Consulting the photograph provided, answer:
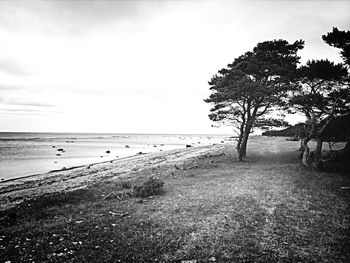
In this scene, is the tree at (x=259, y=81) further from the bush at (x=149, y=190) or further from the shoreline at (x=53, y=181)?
the bush at (x=149, y=190)

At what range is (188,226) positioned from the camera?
304 inches

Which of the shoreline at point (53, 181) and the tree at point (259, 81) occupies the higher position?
the tree at point (259, 81)

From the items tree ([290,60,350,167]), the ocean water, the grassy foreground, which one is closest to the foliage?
tree ([290,60,350,167])

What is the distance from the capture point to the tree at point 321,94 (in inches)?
595

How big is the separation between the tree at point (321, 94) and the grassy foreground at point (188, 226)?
6.12m

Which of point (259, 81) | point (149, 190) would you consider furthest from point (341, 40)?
point (149, 190)

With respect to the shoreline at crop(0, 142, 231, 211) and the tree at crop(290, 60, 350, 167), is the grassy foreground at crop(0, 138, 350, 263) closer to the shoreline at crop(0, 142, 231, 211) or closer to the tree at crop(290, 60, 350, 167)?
the shoreline at crop(0, 142, 231, 211)

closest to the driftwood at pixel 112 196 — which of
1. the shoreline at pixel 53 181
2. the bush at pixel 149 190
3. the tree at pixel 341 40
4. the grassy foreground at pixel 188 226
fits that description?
the grassy foreground at pixel 188 226

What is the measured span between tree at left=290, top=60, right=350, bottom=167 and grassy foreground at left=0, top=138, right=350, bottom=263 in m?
6.12

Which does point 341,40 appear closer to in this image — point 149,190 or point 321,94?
point 321,94

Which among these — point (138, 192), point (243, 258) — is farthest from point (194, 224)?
point (138, 192)

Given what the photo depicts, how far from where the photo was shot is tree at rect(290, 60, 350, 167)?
49.6ft

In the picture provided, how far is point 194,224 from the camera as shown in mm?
7898

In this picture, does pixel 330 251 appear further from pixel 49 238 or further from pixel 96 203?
pixel 96 203
